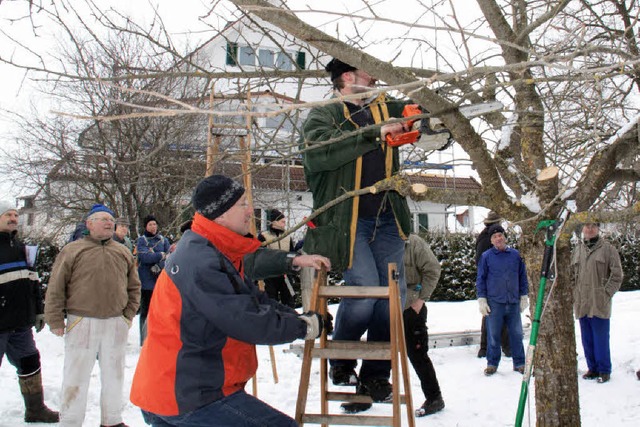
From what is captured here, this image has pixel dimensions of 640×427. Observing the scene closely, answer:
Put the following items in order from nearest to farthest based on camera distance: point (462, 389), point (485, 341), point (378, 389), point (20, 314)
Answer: point (378, 389) → point (20, 314) → point (462, 389) → point (485, 341)

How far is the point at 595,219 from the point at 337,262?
1.33 m

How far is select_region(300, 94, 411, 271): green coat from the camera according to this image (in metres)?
2.98

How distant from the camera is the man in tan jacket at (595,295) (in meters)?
5.86

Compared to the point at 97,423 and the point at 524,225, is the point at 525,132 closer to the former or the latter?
the point at 524,225

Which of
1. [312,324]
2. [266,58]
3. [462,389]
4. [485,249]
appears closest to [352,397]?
[312,324]

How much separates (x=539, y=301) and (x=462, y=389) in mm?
3371

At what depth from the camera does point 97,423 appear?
4.71 m

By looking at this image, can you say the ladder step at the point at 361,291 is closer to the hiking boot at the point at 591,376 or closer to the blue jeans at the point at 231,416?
the blue jeans at the point at 231,416

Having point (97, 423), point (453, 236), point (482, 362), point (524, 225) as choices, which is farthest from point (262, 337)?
point (453, 236)

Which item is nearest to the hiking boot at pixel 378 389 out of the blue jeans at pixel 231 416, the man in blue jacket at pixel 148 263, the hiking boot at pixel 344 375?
the hiking boot at pixel 344 375

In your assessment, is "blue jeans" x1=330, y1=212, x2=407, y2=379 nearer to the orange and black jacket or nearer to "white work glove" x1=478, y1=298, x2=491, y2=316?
the orange and black jacket

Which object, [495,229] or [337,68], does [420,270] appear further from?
[337,68]

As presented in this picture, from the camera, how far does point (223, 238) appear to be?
2.48m

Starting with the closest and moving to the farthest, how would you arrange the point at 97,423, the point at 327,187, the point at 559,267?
the point at 559,267 < the point at 327,187 < the point at 97,423
